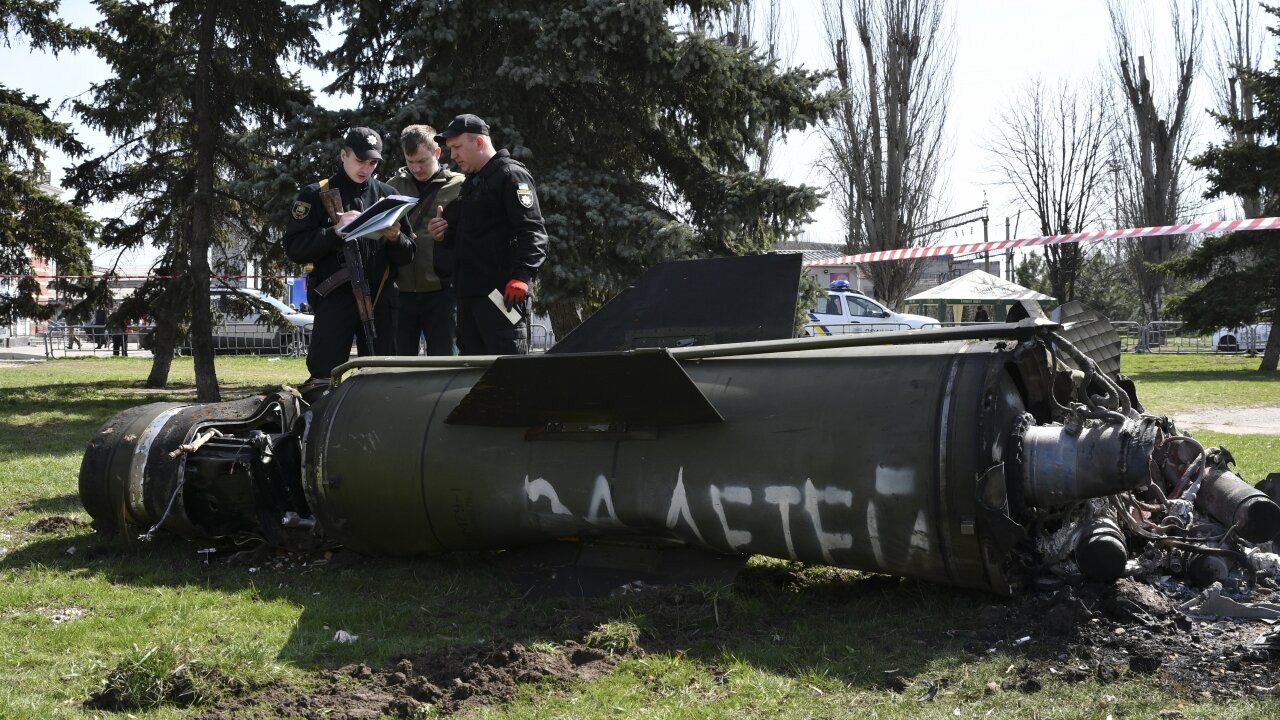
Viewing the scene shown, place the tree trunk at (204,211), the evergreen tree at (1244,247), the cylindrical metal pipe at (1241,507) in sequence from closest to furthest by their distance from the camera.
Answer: the cylindrical metal pipe at (1241,507) → the tree trunk at (204,211) → the evergreen tree at (1244,247)

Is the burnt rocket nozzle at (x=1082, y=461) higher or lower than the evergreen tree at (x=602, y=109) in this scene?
lower

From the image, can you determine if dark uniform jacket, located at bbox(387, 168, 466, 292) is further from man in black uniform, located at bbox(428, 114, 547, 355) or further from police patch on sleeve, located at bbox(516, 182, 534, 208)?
police patch on sleeve, located at bbox(516, 182, 534, 208)

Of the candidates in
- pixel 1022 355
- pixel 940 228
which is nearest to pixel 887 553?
pixel 1022 355

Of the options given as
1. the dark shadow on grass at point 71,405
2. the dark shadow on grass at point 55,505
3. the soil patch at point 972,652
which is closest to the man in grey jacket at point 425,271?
the dark shadow on grass at point 55,505

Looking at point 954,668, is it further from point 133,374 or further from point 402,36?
point 133,374

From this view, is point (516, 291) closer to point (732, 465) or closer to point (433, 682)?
point (732, 465)

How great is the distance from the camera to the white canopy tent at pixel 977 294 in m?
30.1

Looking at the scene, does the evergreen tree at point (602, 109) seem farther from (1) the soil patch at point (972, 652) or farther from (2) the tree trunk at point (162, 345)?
(1) the soil patch at point (972, 652)

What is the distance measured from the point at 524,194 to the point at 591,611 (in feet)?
8.03

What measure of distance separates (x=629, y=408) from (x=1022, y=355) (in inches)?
53.5

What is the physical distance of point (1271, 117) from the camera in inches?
811

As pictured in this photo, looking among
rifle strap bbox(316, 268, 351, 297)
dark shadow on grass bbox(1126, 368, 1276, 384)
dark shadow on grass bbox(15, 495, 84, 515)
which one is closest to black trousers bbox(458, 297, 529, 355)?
rifle strap bbox(316, 268, 351, 297)

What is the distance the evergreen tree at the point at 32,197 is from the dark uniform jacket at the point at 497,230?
9.84 m

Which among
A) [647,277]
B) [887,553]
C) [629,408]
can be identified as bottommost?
[887,553]
